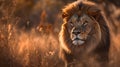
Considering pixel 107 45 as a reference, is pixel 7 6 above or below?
above

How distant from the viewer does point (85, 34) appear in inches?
360

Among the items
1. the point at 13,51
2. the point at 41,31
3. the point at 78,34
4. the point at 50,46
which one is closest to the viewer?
the point at 78,34

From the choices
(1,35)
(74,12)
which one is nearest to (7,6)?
(1,35)

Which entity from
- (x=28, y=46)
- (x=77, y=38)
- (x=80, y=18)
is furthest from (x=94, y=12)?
(x=28, y=46)

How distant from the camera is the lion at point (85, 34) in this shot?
9211mm

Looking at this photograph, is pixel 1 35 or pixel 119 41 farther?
pixel 119 41

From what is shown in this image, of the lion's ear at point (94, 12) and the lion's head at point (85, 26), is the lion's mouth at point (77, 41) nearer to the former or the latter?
the lion's head at point (85, 26)

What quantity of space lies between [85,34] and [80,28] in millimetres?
145

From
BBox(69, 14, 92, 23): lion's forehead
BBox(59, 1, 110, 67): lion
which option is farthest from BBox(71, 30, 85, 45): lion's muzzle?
BBox(69, 14, 92, 23): lion's forehead

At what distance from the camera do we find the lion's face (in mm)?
8992

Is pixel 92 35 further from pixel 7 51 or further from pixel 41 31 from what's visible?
pixel 41 31

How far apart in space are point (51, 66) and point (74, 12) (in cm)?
100

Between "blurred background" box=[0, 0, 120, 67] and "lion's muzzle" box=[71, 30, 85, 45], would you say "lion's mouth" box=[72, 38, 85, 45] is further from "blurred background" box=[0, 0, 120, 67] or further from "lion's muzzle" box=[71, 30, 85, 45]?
"blurred background" box=[0, 0, 120, 67]

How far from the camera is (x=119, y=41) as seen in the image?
10.7 m
